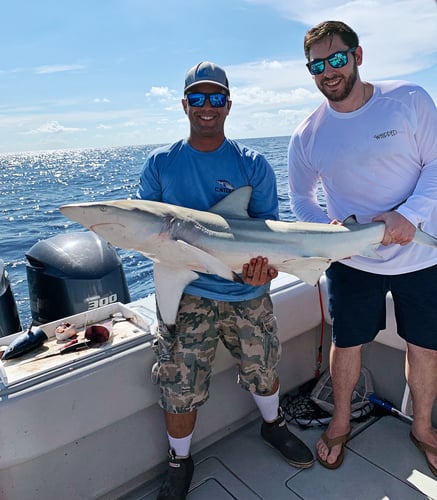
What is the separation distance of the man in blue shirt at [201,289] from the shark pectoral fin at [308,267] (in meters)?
0.31

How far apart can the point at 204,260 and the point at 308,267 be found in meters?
0.53

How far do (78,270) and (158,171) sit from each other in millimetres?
1322

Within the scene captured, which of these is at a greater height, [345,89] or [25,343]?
[345,89]

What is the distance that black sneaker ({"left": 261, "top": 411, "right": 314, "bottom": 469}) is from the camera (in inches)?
105

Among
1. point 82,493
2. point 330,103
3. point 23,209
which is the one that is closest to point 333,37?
point 330,103

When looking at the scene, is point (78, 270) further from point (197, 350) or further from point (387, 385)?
point (387, 385)

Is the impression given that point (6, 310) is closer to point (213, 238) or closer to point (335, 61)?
point (213, 238)

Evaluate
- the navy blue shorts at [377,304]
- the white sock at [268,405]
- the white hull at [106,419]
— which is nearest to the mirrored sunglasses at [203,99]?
the navy blue shorts at [377,304]

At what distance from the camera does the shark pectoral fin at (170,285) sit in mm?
2160

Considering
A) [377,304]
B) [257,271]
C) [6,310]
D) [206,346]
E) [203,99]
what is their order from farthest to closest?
[6,310] → [377,304] → [206,346] → [203,99] → [257,271]

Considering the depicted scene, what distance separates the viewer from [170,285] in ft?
7.14

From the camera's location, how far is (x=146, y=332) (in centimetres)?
258

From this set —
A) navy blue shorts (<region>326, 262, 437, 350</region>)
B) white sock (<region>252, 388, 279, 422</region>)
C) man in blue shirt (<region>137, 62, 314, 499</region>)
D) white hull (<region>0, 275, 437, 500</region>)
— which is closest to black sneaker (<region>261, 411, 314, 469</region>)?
white sock (<region>252, 388, 279, 422</region>)

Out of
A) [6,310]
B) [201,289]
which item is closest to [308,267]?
[201,289]
